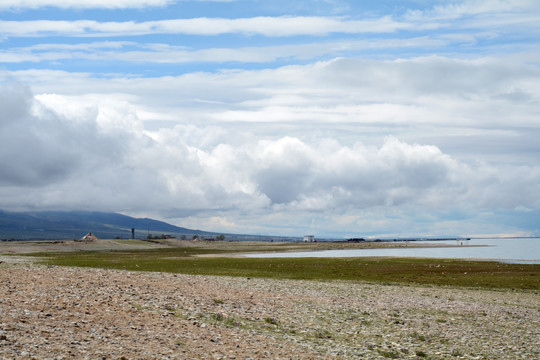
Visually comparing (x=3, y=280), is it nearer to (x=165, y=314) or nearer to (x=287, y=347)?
(x=165, y=314)

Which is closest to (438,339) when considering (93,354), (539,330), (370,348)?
(370,348)

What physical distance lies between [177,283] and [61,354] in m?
21.4

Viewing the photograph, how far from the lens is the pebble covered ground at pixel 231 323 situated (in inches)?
855

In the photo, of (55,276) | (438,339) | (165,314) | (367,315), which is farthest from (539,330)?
(55,276)

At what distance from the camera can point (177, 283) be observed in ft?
132

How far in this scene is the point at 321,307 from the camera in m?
35.3

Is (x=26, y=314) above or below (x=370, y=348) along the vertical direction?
above

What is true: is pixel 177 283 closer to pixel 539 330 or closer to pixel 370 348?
pixel 370 348

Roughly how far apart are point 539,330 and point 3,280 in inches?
1274

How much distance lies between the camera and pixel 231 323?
28.3 m

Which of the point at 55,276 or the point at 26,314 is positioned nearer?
the point at 26,314

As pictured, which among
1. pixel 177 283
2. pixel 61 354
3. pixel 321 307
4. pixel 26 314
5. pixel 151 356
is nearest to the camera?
pixel 61 354

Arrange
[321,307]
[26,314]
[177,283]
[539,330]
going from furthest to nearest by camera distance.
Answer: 1. [177,283]
2. [321,307]
3. [539,330]
4. [26,314]

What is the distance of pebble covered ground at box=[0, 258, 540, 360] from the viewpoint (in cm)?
2172
